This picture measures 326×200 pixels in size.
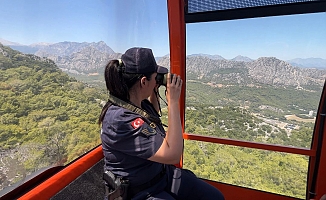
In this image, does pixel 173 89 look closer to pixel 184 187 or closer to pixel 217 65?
pixel 184 187

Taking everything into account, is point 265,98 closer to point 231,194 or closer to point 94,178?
point 231,194

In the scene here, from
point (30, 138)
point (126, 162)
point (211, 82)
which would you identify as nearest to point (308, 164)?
point (211, 82)

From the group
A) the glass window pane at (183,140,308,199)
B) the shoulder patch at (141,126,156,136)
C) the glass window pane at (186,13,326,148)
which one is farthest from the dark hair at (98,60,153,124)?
the glass window pane at (183,140,308,199)

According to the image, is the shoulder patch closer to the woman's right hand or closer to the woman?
the woman

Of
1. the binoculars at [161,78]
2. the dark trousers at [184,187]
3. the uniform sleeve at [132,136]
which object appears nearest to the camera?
the uniform sleeve at [132,136]

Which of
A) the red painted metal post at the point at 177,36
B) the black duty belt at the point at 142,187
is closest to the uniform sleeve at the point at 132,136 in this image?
the black duty belt at the point at 142,187

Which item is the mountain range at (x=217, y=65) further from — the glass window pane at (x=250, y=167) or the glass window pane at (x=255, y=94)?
the glass window pane at (x=250, y=167)
